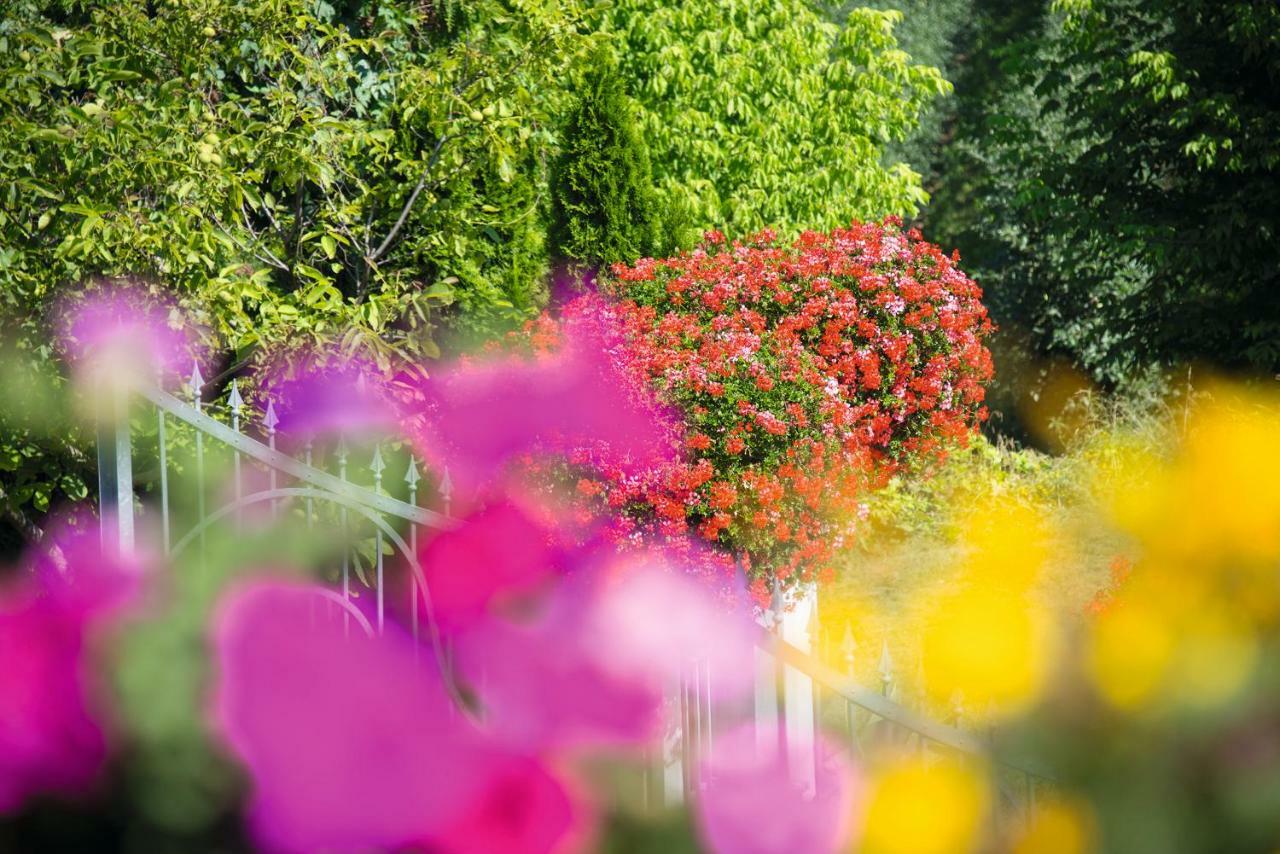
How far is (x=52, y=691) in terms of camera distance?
75 cm

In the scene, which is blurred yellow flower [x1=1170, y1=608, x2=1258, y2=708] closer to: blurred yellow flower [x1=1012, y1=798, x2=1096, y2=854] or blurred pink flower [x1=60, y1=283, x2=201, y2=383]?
blurred yellow flower [x1=1012, y1=798, x2=1096, y2=854]

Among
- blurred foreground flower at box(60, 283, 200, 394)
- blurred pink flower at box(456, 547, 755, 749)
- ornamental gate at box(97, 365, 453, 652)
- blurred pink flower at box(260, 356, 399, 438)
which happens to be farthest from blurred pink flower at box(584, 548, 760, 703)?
blurred pink flower at box(260, 356, 399, 438)

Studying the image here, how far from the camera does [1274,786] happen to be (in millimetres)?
747

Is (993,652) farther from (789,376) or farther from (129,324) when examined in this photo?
(789,376)

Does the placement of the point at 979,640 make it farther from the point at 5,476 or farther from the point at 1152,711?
the point at 5,476

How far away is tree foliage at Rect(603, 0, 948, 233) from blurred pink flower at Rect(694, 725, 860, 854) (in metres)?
9.28

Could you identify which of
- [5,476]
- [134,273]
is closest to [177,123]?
[134,273]

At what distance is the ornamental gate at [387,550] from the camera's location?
133 centimetres

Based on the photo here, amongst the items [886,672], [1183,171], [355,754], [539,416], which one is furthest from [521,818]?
[1183,171]

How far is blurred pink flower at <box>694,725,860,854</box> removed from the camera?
0.69m

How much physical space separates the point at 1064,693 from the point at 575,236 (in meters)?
7.94

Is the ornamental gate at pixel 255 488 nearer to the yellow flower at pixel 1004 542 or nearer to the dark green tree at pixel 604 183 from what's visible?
the yellow flower at pixel 1004 542

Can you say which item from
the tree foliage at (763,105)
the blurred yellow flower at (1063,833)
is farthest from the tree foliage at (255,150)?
the blurred yellow flower at (1063,833)

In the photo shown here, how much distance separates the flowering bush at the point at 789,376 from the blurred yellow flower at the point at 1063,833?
11.7 ft
